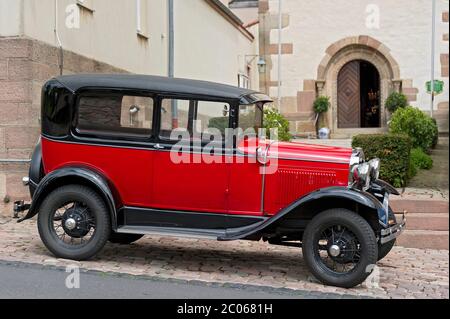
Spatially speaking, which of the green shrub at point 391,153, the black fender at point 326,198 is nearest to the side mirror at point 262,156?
the black fender at point 326,198

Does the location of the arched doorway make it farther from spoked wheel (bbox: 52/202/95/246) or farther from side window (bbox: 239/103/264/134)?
spoked wheel (bbox: 52/202/95/246)

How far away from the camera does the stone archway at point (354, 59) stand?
19.4 meters

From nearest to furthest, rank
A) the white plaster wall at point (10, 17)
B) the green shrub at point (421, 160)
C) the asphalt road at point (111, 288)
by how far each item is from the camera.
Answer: the asphalt road at point (111, 288) → the white plaster wall at point (10, 17) → the green shrub at point (421, 160)

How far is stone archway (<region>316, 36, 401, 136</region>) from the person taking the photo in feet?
63.6

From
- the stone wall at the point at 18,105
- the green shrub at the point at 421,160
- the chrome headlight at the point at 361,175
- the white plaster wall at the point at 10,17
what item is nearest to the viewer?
the chrome headlight at the point at 361,175

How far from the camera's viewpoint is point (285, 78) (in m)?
19.7

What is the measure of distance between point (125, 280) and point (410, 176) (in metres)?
6.59

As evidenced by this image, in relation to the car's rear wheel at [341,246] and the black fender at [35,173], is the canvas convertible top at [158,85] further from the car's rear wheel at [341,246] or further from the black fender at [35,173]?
the car's rear wheel at [341,246]

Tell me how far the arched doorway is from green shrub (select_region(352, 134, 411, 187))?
10641 mm

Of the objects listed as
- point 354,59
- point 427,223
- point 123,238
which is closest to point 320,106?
point 354,59

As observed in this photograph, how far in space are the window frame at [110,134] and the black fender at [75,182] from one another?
393 millimetres

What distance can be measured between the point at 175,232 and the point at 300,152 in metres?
1.57

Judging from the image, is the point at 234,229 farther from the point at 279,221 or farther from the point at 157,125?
the point at 157,125

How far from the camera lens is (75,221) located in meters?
6.60
